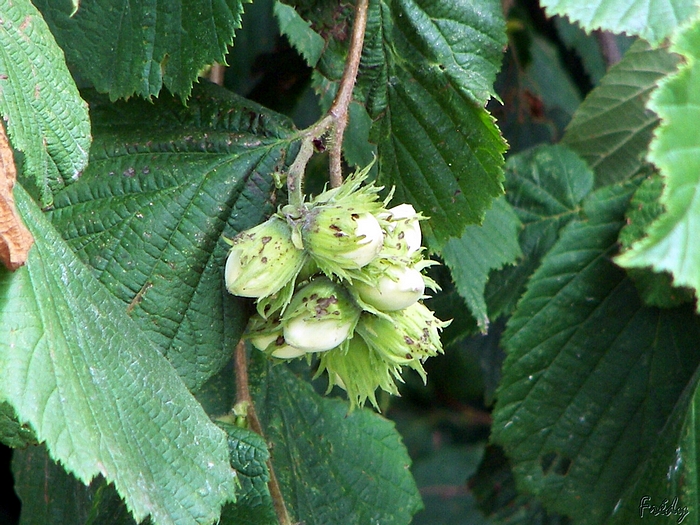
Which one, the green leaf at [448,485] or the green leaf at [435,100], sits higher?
the green leaf at [435,100]

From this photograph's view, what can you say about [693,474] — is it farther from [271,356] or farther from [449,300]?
[271,356]

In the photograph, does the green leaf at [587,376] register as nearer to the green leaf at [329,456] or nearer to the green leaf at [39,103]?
the green leaf at [329,456]

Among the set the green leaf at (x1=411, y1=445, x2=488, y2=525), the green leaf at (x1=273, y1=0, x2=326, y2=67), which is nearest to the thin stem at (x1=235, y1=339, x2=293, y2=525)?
the green leaf at (x1=273, y1=0, x2=326, y2=67)

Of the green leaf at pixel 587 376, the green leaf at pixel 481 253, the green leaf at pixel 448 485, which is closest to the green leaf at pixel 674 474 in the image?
the green leaf at pixel 587 376

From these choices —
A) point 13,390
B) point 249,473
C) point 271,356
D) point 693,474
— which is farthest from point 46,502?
point 693,474

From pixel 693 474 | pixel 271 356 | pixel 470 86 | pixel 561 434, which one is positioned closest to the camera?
pixel 271 356

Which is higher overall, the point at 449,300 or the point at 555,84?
the point at 555,84
